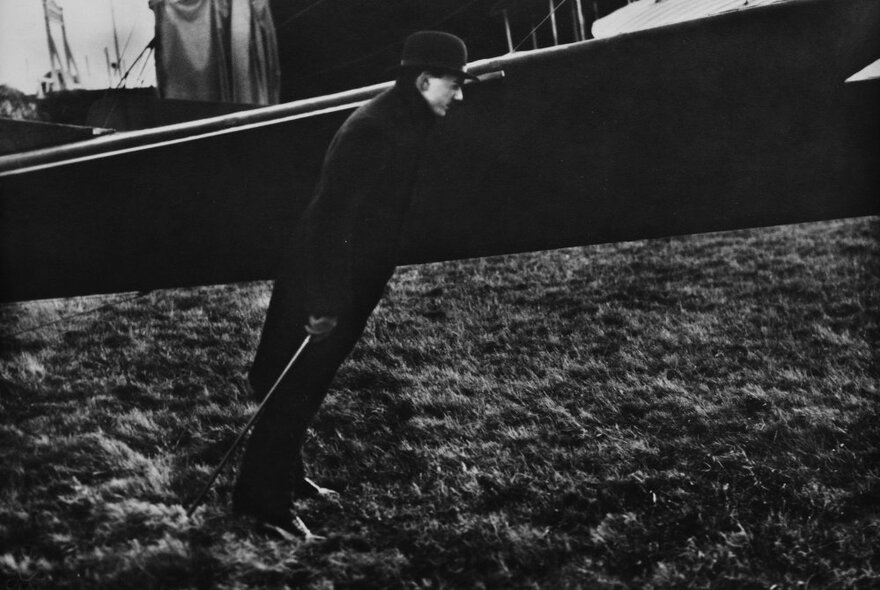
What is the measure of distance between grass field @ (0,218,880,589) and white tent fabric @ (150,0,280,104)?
1.00m

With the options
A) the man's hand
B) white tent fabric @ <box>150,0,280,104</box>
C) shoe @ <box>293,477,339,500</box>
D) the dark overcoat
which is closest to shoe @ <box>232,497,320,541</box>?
shoe @ <box>293,477,339,500</box>

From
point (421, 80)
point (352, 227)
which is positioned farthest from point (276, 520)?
point (421, 80)

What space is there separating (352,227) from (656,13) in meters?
1.59

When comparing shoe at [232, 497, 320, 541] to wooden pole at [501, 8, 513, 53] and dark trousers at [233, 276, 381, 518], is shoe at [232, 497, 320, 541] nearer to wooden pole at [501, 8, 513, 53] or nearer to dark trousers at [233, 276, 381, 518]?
dark trousers at [233, 276, 381, 518]

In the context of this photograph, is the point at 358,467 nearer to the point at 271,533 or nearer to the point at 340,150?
the point at 271,533

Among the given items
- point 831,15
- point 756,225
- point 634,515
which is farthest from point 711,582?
point 831,15

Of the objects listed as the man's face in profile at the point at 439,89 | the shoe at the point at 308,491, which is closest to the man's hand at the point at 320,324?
the shoe at the point at 308,491

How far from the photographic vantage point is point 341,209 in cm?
210

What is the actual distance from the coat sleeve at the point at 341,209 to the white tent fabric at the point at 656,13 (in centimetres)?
108

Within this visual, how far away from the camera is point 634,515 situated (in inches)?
85.6

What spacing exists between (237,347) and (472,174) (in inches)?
55.7

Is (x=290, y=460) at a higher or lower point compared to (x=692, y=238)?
lower

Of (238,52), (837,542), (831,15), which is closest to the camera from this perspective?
(837,542)

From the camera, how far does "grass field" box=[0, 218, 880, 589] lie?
1.99m
